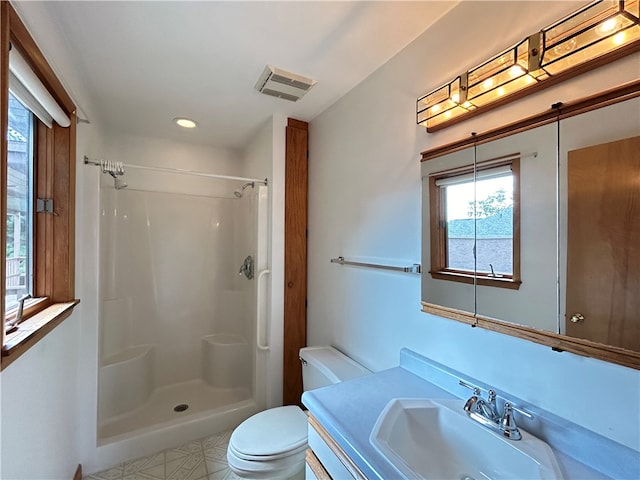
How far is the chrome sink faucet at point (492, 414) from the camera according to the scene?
0.84m

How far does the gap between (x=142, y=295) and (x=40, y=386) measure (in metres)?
1.63

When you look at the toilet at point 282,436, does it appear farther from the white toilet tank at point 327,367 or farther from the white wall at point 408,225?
the white wall at point 408,225

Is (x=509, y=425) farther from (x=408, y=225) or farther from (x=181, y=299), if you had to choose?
(x=181, y=299)

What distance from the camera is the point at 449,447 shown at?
93 centimetres

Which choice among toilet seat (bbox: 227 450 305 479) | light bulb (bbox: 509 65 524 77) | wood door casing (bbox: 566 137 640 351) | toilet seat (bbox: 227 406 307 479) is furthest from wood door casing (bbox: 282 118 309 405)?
wood door casing (bbox: 566 137 640 351)

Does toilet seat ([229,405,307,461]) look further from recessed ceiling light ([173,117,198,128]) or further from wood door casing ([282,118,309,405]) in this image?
recessed ceiling light ([173,117,198,128])

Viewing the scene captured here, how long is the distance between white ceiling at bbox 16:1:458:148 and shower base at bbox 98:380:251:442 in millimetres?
2210

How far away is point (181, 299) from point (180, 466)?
4.62 ft

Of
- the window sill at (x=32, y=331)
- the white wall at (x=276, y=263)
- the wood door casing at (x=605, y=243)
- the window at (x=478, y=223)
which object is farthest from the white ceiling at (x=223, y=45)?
the window sill at (x=32, y=331)

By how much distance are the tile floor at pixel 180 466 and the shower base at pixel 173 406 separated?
178 mm

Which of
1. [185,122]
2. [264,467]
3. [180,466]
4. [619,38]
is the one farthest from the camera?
[185,122]

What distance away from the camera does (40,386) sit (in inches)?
44.2

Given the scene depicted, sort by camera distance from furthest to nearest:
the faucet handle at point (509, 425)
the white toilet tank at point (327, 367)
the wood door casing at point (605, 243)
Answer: the white toilet tank at point (327, 367) < the faucet handle at point (509, 425) < the wood door casing at point (605, 243)

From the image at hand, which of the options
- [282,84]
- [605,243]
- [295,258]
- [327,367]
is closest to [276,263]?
[295,258]
